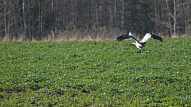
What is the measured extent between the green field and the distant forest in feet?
45.1

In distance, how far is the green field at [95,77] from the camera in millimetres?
7508

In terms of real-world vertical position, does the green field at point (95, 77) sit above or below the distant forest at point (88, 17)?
below

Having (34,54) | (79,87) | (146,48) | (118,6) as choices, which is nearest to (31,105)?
(79,87)

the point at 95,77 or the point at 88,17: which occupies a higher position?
the point at 88,17

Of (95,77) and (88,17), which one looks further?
(88,17)

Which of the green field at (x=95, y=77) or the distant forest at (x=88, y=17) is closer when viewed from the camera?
the green field at (x=95, y=77)

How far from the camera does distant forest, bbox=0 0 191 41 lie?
101ft

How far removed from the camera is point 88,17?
34.8 m

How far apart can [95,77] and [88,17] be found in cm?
2578

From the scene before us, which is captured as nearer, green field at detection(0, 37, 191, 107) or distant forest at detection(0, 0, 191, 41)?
green field at detection(0, 37, 191, 107)

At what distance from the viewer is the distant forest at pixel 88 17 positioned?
3064 cm

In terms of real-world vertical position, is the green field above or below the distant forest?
below

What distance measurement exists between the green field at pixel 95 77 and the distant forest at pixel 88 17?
13.7 m

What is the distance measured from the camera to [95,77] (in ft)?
31.1
